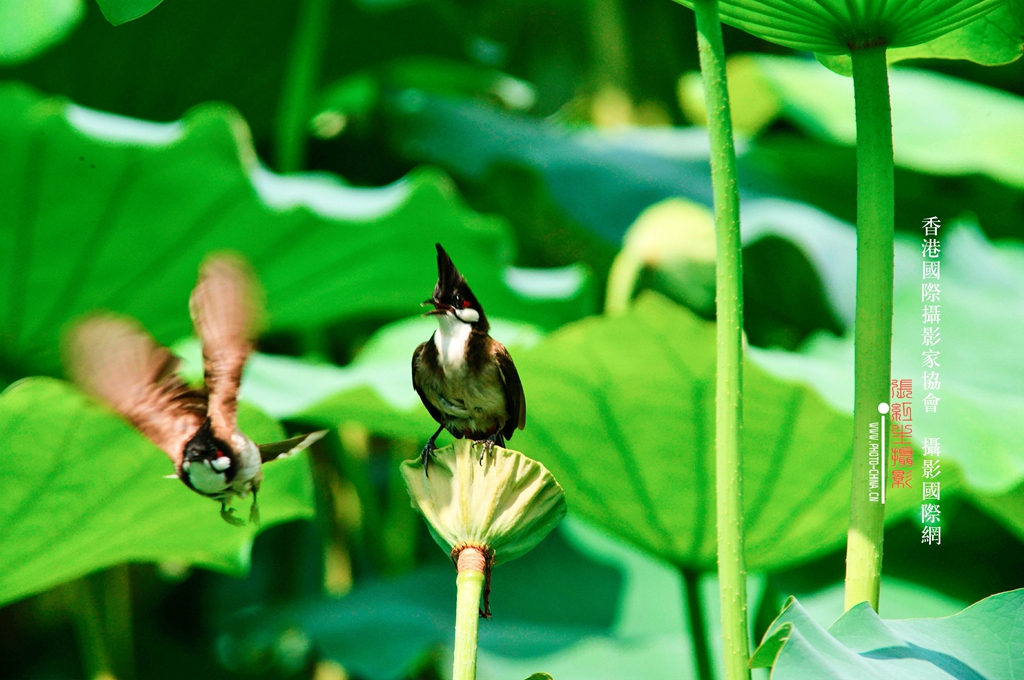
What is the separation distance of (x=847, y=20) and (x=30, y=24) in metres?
0.82

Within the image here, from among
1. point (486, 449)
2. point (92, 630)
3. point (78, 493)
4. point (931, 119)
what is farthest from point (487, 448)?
point (931, 119)

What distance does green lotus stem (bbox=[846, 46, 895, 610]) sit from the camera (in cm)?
22

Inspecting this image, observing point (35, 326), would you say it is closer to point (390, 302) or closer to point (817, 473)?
point (390, 302)

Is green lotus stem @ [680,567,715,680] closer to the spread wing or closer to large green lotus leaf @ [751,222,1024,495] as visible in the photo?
large green lotus leaf @ [751,222,1024,495]

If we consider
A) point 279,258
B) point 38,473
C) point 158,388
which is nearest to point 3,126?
point 279,258

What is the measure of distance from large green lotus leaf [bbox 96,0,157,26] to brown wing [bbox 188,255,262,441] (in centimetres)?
7

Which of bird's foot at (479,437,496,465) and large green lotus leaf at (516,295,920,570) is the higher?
large green lotus leaf at (516,295,920,570)

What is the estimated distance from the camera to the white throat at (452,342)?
0.17 m

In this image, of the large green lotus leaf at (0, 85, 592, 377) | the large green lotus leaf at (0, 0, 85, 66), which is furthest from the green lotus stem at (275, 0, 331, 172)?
the large green lotus leaf at (0, 0, 85, 66)

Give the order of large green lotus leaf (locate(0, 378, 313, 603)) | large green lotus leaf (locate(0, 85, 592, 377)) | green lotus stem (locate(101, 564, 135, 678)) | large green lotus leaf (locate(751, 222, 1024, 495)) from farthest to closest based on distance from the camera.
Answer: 1. green lotus stem (locate(101, 564, 135, 678))
2. large green lotus leaf (locate(0, 85, 592, 377))
3. large green lotus leaf (locate(751, 222, 1024, 495))
4. large green lotus leaf (locate(0, 378, 313, 603))

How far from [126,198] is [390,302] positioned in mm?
257

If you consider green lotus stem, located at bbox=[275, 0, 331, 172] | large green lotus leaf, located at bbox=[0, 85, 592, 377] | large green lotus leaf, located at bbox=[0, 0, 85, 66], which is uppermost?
green lotus stem, located at bbox=[275, 0, 331, 172]

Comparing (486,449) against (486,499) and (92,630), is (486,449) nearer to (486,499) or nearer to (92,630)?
(486,499)

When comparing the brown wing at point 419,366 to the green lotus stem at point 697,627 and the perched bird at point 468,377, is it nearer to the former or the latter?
the perched bird at point 468,377
